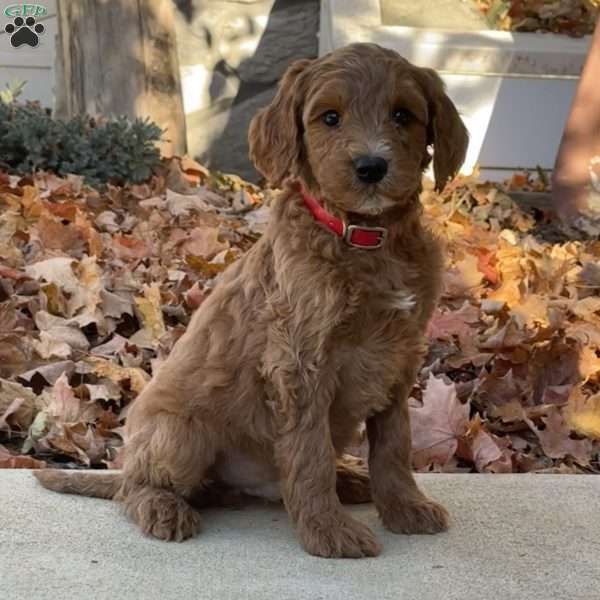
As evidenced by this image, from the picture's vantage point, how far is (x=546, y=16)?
8.84m

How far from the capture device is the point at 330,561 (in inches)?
105

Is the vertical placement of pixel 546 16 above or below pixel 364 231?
below

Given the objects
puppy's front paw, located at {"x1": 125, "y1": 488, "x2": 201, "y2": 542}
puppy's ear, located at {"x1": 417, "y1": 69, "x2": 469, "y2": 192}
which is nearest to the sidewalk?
puppy's front paw, located at {"x1": 125, "y1": 488, "x2": 201, "y2": 542}

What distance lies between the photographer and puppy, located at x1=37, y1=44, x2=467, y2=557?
268cm

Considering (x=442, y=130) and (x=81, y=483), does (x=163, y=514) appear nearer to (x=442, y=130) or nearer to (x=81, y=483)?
(x=81, y=483)

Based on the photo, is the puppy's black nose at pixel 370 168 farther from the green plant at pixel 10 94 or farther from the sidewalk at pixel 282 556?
the green plant at pixel 10 94

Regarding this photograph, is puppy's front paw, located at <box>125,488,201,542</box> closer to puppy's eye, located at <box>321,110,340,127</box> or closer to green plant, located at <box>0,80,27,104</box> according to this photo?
puppy's eye, located at <box>321,110,340,127</box>

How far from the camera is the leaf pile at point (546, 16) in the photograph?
28.9 ft

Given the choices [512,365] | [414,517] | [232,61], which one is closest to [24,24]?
[232,61]

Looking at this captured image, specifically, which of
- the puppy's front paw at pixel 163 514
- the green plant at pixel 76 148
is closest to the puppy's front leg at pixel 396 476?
the puppy's front paw at pixel 163 514

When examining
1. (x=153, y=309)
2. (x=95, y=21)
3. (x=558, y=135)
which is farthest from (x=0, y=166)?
(x=558, y=135)

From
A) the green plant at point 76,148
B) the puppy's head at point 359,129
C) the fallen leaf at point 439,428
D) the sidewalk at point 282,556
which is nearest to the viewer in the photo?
the sidewalk at point 282,556

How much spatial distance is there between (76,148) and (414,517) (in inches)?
193

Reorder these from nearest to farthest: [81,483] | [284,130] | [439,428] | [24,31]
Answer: [284,130], [81,483], [439,428], [24,31]
